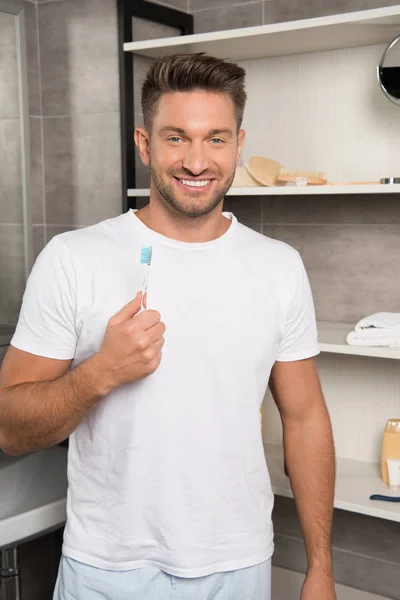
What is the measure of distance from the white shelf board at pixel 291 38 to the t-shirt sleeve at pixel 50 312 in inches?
35.5

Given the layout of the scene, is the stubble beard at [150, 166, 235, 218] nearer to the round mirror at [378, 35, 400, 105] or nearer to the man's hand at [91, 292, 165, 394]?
the man's hand at [91, 292, 165, 394]

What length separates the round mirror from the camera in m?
1.84

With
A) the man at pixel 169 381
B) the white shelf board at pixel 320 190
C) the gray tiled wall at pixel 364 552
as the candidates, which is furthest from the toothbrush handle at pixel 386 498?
the white shelf board at pixel 320 190

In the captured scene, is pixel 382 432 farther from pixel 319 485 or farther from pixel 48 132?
pixel 48 132

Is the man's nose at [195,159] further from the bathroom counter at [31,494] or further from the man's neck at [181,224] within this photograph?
the bathroom counter at [31,494]

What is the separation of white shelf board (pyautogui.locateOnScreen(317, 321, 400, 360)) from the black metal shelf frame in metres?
0.65

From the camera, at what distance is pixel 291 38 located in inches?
75.6

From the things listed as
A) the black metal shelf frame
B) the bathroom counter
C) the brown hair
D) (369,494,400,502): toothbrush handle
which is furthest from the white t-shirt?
the black metal shelf frame

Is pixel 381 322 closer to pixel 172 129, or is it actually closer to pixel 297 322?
pixel 297 322

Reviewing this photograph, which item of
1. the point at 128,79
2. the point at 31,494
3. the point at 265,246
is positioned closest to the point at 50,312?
the point at 265,246

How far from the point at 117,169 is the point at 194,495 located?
1163 millimetres

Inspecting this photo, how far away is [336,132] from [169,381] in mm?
1091

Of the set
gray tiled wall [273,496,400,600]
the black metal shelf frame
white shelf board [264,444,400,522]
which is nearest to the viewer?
white shelf board [264,444,400,522]

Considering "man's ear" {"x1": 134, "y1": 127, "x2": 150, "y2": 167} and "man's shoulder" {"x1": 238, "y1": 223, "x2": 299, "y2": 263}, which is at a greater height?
"man's ear" {"x1": 134, "y1": 127, "x2": 150, "y2": 167}
